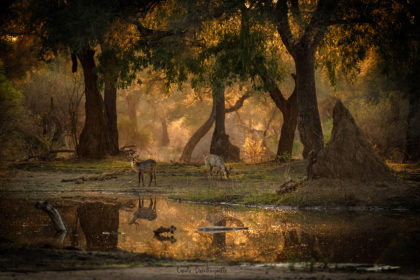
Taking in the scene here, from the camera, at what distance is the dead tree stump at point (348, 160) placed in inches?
623

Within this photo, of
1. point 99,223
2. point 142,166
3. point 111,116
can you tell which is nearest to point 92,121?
point 111,116

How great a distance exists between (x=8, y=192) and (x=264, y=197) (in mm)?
7810

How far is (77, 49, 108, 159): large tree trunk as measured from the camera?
30.7 meters

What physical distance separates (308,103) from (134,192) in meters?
8.13

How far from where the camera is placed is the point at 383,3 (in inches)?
833

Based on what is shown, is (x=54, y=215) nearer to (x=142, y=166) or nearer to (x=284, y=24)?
Answer: (x=142, y=166)

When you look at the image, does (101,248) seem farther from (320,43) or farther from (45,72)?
(45,72)

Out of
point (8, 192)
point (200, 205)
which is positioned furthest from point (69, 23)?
point (200, 205)

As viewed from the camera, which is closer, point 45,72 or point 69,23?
point 69,23

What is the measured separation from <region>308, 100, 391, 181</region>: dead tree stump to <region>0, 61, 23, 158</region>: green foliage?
14.2 m

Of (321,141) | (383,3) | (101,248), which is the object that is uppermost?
(383,3)

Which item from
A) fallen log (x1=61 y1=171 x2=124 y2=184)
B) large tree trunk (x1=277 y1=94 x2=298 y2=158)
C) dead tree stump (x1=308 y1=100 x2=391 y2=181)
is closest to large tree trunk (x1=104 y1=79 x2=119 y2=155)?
fallen log (x1=61 y1=171 x2=124 y2=184)

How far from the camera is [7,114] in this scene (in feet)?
84.1

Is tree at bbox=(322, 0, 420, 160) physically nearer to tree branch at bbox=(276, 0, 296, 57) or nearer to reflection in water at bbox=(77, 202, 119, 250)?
tree branch at bbox=(276, 0, 296, 57)
